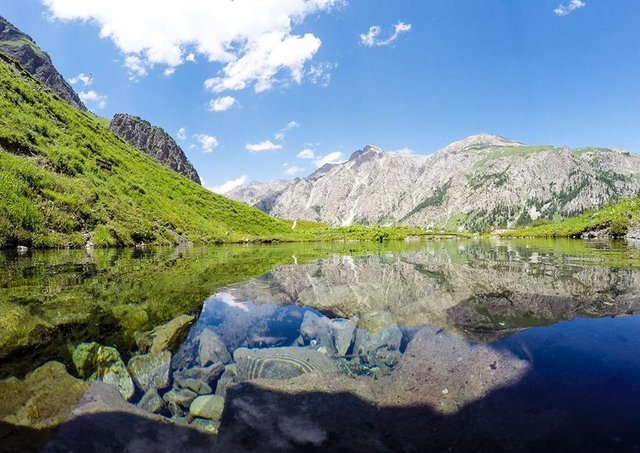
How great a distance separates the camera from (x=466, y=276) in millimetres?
18781

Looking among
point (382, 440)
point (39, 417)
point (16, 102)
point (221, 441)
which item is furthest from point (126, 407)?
point (16, 102)

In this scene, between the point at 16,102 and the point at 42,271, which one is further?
the point at 16,102

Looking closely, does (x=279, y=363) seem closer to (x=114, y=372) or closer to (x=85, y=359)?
(x=114, y=372)

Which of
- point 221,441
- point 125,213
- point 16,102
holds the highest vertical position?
point 16,102

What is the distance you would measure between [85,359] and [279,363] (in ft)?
11.1

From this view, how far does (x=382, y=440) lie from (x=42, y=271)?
66.7 ft

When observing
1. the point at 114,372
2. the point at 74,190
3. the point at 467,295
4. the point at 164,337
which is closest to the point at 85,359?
the point at 114,372

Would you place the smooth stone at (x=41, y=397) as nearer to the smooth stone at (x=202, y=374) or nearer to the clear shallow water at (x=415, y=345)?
the clear shallow water at (x=415, y=345)

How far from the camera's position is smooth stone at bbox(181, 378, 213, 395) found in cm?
602

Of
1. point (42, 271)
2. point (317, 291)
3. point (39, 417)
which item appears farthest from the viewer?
point (42, 271)

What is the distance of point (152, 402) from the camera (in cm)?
562

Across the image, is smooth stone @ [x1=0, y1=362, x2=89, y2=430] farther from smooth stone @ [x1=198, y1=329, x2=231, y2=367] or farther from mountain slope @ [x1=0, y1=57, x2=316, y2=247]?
mountain slope @ [x1=0, y1=57, x2=316, y2=247]

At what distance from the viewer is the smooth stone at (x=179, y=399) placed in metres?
5.53

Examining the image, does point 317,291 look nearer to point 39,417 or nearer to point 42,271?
point 39,417
